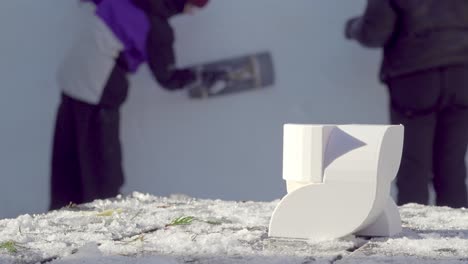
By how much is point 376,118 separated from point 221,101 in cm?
66

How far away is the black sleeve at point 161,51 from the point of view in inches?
131

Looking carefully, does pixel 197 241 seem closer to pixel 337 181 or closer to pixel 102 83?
pixel 337 181

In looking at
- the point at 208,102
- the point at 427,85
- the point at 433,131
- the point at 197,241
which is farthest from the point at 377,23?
the point at 197,241

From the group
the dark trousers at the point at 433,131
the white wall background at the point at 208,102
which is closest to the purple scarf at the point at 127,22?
the white wall background at the point at 208,102

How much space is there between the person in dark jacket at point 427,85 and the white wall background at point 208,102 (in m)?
0.65

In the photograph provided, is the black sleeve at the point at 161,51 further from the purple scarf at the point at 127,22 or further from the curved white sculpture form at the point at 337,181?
the curved white sculpture form at the point at 337,181

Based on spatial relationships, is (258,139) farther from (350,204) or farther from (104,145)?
(350,204)

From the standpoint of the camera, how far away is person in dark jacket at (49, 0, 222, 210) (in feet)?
10.9

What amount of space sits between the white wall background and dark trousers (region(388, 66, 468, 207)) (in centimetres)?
66

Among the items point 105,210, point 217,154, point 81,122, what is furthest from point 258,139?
Result: point 105,210

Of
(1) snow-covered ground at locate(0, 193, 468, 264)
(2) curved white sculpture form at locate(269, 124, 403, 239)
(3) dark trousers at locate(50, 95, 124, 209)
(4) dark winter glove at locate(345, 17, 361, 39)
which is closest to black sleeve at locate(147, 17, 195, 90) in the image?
(3) dark trousers at locate(50, 95, 124, 209)

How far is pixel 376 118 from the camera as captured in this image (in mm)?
3701

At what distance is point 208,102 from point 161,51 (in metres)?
0.48

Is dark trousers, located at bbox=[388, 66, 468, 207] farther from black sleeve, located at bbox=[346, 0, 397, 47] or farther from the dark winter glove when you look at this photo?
the dark winter glove
